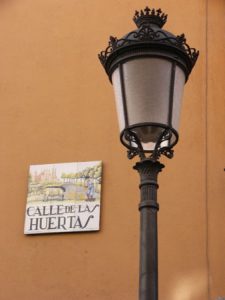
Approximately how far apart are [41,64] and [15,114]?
726 millimetres

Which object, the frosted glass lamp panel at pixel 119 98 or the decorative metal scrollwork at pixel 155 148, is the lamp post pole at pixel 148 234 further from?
the frosted glass lamp panel at pixel 119 98

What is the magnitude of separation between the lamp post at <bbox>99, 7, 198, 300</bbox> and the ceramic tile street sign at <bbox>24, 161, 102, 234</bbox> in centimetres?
392

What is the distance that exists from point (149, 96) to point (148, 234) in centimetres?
85

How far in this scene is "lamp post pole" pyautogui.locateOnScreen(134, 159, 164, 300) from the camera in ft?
14.8

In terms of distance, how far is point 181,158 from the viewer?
891 cm

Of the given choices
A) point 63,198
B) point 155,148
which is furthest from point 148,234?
point 63,198

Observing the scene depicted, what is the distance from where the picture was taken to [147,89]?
4.82 metres

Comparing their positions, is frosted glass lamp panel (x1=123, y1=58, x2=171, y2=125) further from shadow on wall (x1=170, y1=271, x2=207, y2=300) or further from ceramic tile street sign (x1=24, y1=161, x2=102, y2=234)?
ceramic tile street sign (x1=24, y1=161, x2=102, y2=234)

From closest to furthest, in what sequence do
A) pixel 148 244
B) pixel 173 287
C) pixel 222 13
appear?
pixel 148 244
pixel 173 287
pixel 222 13

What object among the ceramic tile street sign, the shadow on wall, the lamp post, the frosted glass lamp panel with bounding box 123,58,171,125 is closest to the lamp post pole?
the lamp post

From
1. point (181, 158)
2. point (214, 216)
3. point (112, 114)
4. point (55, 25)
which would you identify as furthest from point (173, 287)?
point (55, 25)

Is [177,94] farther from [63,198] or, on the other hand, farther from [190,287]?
[63,198]

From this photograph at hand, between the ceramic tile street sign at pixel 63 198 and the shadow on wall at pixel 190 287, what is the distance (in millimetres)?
1128

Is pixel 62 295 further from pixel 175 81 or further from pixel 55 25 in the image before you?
pixel 175 81
